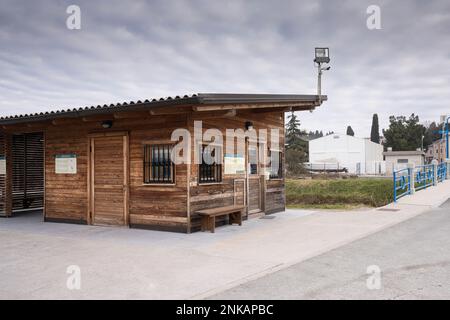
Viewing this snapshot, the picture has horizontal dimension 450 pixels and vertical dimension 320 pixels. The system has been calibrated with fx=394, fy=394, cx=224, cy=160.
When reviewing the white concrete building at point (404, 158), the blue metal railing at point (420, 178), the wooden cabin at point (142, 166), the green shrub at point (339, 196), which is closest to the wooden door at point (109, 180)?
the wooden cabin at point (142, 166)

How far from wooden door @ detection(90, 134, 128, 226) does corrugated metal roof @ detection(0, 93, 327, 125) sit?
3.34 ft

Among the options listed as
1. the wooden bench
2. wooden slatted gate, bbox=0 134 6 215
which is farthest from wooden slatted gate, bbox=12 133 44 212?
the wooden bench

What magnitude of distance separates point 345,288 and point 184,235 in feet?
14.5

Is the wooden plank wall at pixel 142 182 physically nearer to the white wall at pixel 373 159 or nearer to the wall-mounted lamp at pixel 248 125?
the wall-mounted lamp at pixel 248 125

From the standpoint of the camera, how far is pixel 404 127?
76.9 m

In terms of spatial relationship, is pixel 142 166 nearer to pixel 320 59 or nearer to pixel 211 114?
pixel 211 114

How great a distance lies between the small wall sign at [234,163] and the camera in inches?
400

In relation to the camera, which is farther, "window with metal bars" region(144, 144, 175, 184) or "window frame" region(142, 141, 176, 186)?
"window with metal bars" region(144, 144, 175, 184)

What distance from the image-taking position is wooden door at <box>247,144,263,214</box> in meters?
11.1

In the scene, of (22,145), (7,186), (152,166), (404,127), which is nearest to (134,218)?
(152,166)

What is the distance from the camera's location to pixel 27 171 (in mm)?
13031

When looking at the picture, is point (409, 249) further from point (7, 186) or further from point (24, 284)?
point (7, 186)

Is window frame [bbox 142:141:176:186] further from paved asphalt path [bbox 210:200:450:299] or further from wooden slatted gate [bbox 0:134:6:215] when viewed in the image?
wooden slatted gate [bbox 0:134:6:215]

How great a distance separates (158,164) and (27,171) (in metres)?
6.31
